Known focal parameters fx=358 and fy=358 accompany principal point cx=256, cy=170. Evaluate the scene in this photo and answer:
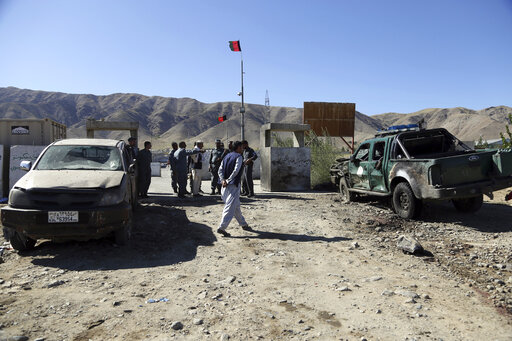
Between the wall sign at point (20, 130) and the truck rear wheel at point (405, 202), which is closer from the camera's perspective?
the truck rear wheel at point (405, 202)

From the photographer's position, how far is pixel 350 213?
8.33 meters

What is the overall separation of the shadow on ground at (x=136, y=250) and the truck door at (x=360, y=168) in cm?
432

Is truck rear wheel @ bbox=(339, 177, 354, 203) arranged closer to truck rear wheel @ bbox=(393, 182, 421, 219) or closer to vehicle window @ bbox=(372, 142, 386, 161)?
vehicle window @ bbox=(372, 142, 386, 161)

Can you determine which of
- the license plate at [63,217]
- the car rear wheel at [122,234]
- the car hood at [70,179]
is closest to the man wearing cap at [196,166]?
the car hood at [70,179]

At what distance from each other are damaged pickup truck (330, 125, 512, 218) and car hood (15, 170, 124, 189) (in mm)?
5355

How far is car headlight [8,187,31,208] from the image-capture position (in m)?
4.82

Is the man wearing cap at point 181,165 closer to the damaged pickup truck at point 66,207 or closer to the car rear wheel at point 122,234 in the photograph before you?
the damaged pickup truck at point 66,207

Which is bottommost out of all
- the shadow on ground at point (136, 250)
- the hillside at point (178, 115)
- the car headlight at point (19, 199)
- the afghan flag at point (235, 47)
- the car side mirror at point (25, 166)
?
the shadow on ground at point (136, 250)

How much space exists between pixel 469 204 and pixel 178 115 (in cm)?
12627

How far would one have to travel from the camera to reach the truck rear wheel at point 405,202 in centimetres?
711

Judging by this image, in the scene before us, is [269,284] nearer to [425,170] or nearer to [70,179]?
[70,179]

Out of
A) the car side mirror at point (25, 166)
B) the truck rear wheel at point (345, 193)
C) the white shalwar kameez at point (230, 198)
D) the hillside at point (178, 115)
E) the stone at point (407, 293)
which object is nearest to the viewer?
the stone at point (407, 293)

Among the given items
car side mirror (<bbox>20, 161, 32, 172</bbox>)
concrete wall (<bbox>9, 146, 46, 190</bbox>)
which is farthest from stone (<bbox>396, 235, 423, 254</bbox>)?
concrete wall (<bbox>9, 146, 46, 190</bbox>)

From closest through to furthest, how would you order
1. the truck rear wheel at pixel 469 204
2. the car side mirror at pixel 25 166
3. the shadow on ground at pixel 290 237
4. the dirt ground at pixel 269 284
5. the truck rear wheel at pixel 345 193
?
1. the dirt ground at pixel 269 284
2. the car side mirror at pixel 25 166
3. the shadow on ground at pixel 290 237
4. the truck rear wheel at pixel 469 204
5. the truck rear wheel at pixel 345 193
